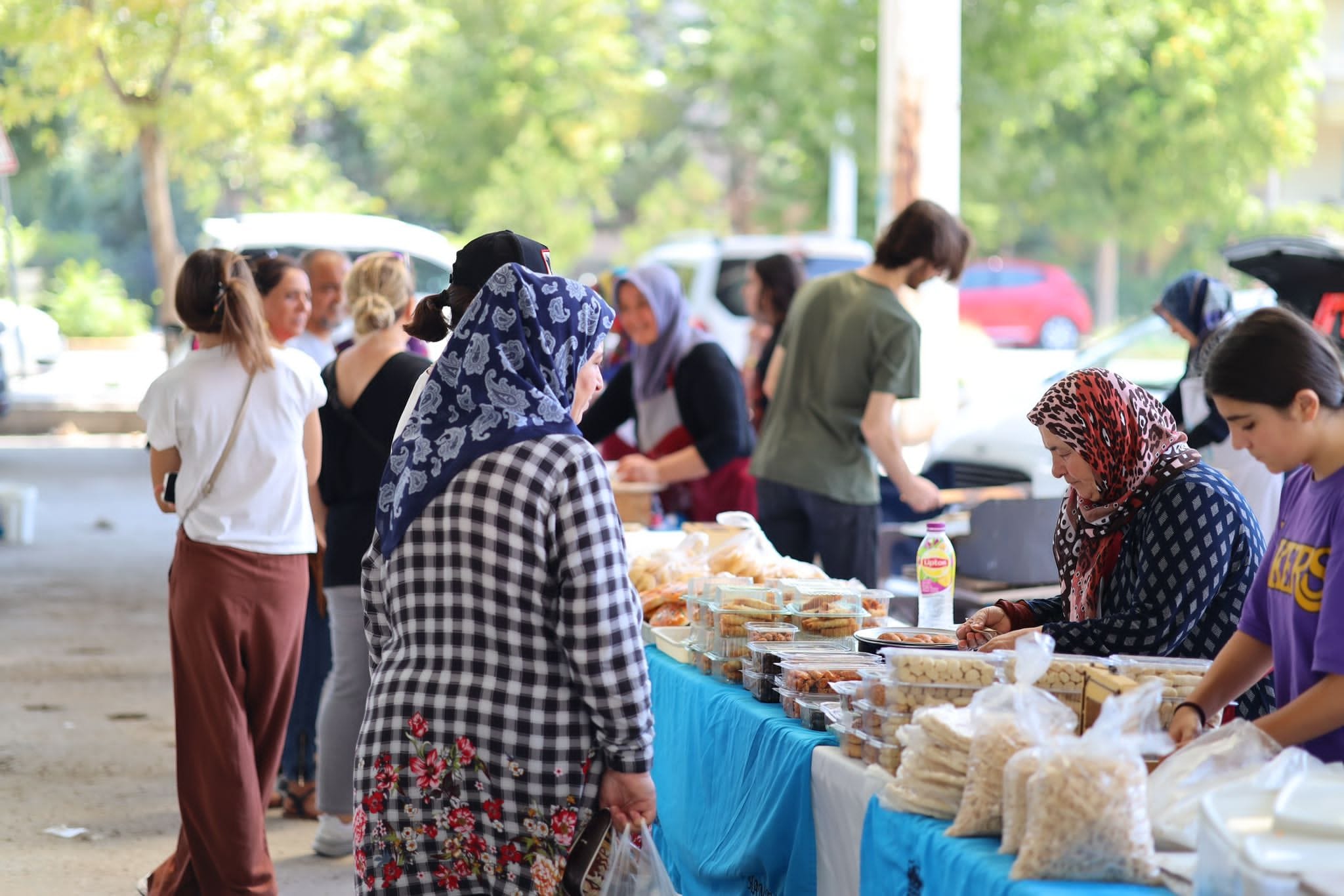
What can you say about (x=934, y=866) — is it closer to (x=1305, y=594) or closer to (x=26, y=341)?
(x=1305, y=594)

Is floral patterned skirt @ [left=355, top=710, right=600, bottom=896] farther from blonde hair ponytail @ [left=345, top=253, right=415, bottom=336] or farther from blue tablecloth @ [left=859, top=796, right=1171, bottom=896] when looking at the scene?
blonde hair ponytail @ [left=345, top=253, right=415, bottom=336]

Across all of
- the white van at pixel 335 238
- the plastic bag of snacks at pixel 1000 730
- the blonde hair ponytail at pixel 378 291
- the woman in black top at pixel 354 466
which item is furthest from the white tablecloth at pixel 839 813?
the white van at pixel 335 238

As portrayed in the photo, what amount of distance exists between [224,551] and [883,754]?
232cm

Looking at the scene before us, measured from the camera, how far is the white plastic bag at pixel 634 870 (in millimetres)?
2750

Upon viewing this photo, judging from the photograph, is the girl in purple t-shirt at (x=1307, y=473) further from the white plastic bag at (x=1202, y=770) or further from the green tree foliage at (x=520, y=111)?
the green tree foliage at (x=520, y=111)

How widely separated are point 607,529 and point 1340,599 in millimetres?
1221

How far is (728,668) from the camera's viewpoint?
386 cm

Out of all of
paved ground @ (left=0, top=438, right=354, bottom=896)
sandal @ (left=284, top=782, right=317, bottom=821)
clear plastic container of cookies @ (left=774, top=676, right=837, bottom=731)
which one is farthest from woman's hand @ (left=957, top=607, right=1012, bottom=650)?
sandal @ (left=284, top=782, right=317, bottom=821)

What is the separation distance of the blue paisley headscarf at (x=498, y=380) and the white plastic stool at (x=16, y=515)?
1010 cm

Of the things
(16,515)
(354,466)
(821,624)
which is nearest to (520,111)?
(16,515)

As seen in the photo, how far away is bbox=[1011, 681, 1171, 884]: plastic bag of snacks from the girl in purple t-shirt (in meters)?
0.36

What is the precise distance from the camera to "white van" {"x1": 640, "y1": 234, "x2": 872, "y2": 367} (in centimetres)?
1612

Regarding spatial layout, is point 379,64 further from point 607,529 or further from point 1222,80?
point 607,529

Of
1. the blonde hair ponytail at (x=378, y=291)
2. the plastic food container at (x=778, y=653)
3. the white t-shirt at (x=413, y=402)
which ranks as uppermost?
the blonde hair ponytail at (x=378, y=291)
